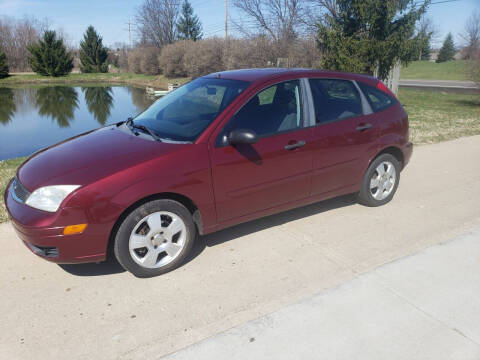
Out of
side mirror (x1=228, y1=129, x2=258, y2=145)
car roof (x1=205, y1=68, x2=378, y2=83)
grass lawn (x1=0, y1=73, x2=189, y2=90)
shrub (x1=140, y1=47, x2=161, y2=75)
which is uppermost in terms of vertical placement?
shrub (x1=140, y1=47, x2=161, y2=75)

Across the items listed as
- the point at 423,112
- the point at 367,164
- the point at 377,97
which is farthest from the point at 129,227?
the point at 423,112

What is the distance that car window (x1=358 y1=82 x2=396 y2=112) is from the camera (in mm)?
4625

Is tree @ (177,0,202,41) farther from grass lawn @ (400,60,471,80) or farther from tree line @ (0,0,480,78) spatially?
grass lawn @ (400,60,471,80)

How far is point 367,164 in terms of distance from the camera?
4617 millimetres

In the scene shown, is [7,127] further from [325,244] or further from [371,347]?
[371,347]

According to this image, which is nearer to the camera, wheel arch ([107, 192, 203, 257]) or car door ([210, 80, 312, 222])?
wheel arch ([107, 192, 203, 257])

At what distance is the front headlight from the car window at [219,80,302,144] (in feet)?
4.33

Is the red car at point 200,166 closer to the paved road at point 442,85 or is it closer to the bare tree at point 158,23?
the paved road at point 442,85

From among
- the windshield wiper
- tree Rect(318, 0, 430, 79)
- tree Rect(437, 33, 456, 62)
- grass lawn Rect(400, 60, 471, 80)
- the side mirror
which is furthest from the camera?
tree Rect(437, 33, 456, 62)

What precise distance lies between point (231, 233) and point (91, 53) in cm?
5924

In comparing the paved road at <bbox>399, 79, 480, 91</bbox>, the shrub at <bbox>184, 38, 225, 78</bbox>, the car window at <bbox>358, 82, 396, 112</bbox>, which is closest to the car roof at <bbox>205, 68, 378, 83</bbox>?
the car window at <bbox>358, 82, 396, 112</bbox>

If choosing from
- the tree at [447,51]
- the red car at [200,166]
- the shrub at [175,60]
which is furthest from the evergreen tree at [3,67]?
the tree at [447,51]

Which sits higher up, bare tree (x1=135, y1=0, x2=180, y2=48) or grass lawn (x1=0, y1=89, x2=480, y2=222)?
bare tree (x1=135, y1=0, x2=180, y2=48)

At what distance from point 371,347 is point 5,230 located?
3832mm
